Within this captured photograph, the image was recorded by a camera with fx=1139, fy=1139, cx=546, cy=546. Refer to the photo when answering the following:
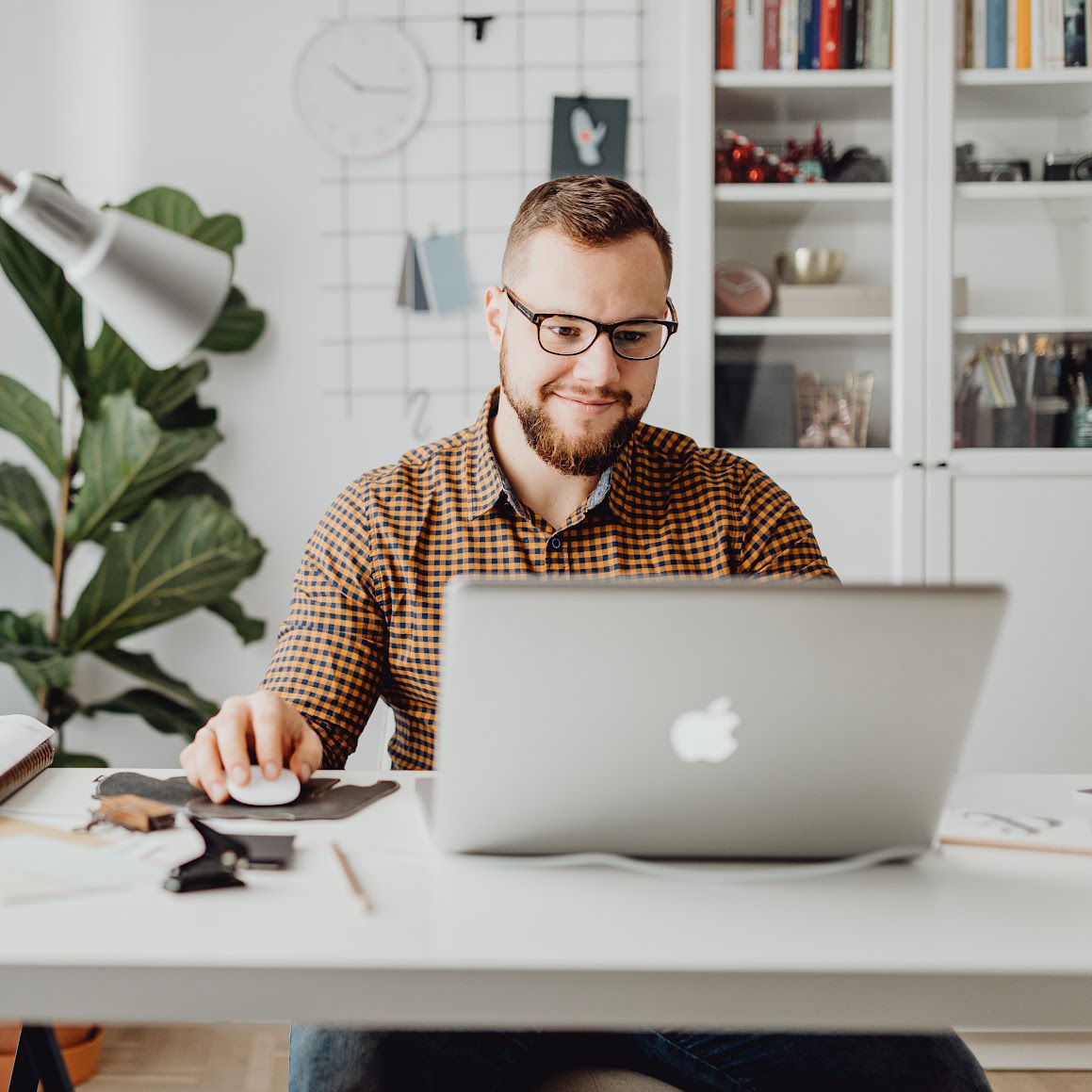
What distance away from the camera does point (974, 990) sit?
0.61 metres

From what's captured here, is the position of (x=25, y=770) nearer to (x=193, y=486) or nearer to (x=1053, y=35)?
(x=193, y=486)

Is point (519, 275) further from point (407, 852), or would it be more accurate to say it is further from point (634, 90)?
point (634, 90)

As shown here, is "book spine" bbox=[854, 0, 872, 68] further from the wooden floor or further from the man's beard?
the wooden floor

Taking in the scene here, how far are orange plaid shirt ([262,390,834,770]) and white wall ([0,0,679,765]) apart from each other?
1.05 meters

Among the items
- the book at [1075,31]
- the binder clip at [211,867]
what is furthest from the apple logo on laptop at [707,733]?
the book at [1075,31]

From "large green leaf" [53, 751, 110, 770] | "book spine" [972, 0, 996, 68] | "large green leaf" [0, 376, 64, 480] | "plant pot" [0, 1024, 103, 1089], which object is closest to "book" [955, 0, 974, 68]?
"book spine" [972, 0, 996, 68]

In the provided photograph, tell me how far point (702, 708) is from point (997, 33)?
211cm

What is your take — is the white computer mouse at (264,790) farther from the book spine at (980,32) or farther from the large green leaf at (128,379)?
the book spine at (980,32)

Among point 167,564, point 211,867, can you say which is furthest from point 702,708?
point 167,564

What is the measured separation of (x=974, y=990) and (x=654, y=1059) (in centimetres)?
45

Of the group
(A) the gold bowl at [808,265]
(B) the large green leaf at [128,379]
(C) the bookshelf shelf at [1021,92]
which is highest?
(C) the bookshelf shelf at [1021,92]

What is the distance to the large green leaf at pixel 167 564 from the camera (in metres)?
2.11

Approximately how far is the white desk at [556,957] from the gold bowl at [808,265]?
1817mm

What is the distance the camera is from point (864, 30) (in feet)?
7.52
